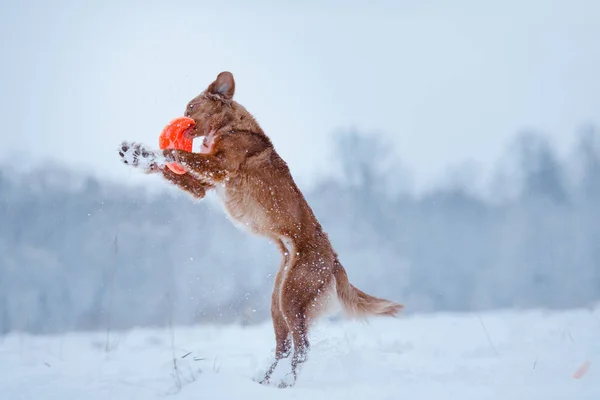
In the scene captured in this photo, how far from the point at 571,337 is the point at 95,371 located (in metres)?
4.95

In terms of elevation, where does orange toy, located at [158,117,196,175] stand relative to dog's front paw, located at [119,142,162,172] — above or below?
above

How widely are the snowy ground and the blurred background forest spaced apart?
3.96ft

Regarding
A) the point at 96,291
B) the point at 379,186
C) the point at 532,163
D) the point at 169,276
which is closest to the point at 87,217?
the point at 96,291

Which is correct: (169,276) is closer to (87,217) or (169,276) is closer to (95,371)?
(87,217)

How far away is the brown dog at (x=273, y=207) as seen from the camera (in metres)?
4.41

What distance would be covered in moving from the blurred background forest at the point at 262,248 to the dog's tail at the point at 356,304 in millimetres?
2719

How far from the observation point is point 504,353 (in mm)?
5652

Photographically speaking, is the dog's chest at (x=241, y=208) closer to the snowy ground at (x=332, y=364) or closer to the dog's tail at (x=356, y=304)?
Result: the dog's tail at (x=356, y=304)

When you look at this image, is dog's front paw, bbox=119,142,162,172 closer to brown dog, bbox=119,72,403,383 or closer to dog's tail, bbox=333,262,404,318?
brown dog, bbox=119,72,403,383

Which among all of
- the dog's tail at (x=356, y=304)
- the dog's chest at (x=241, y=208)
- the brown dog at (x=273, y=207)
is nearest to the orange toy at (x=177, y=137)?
the brown dog at (x=273, y=207)

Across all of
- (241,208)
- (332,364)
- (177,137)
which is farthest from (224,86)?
(332,364)

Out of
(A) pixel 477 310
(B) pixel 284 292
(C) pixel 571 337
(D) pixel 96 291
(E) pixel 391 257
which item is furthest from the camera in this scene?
(E) pixel 391 257

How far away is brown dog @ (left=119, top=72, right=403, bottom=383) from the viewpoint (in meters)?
4.41

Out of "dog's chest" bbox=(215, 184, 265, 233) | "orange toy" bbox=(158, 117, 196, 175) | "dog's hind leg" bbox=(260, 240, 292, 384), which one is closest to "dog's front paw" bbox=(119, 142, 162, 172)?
"orange toy" bbox=(158, 117, 196, 175)
